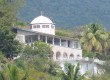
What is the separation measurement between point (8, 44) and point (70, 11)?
309ft

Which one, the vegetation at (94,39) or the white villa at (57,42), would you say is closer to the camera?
the white villa at (57,42)

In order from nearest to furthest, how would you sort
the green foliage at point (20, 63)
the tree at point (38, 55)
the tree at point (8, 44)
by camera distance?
the green foliage at point (20, 63) → the tree at point (38, 55) → the tree at point (8, 44)

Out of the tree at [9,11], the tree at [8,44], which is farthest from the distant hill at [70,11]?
the tree at [8,44]

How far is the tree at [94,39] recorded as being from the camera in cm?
8700

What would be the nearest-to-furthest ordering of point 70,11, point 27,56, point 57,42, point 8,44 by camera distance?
point 8,44, point 27,56, point 57,42, point 70,11

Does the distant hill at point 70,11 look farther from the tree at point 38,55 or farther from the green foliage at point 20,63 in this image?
the green foliage at point 20,63


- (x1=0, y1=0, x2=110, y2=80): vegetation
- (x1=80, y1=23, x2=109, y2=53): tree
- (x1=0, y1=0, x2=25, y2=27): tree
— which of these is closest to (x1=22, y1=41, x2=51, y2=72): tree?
(x1=0, y1=0, x2=110, y2=80): vegetation

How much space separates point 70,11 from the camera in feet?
528

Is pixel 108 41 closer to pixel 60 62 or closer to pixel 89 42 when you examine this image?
pixel 89 42

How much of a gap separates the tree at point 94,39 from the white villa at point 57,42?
4.80 ft

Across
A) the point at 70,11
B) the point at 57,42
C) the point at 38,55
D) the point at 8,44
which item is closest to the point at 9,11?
the point at 38,55

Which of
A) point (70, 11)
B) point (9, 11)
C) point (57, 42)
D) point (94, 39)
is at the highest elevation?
point (70, 11)

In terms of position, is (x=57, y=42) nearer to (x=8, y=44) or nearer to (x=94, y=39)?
(x=94, y=39)

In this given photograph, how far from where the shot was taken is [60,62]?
72500 mm
